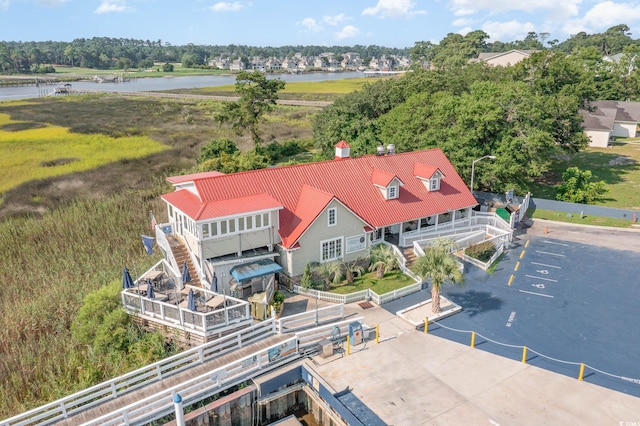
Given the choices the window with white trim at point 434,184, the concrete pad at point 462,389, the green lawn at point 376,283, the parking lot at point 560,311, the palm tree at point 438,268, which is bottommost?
the concrete pad at point 462,389

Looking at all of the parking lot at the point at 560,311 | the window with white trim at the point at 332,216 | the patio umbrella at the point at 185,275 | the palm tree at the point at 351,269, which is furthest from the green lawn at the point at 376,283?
the patio umbrella at the point at 185,275

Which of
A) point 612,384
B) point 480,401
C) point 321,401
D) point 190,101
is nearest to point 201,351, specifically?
point 321,401

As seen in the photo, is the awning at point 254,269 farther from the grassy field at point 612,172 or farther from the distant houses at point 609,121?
the distant houses at point 609,121

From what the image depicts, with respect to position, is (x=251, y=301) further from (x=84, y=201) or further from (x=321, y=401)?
(x=84, y=201)

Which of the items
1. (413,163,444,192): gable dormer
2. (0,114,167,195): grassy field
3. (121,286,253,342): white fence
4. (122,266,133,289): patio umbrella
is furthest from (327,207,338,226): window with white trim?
(0,114,167,195): grassy field

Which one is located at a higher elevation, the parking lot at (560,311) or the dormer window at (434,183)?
the dormer window at (434,183)

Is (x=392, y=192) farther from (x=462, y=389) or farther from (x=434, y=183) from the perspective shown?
(x=462, y=389)

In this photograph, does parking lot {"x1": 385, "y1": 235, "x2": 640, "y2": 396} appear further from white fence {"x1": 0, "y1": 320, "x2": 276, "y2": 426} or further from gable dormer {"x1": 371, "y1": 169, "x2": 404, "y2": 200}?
white fence {"x1": 0, "y1": 320, "x2": 276, "y2": 426}
